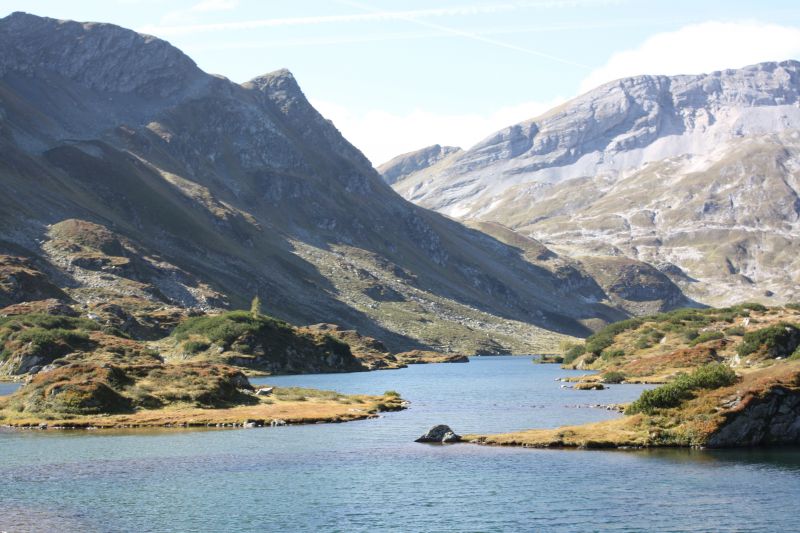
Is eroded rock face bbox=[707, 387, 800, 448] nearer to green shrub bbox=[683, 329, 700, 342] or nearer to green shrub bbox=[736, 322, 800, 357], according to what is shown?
green shrub bbox=[736, 322, 800, 357]

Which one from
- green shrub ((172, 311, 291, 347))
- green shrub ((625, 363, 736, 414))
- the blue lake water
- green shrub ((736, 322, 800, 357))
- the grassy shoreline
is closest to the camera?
the blue lake water

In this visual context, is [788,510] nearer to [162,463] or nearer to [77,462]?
[162,463]

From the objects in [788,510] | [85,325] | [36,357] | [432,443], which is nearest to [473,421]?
[432,443]

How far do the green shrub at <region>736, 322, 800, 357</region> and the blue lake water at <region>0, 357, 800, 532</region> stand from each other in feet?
212

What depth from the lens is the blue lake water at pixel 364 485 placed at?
51656 mm

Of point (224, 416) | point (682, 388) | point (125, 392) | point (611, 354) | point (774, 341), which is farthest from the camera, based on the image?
point (611, 354)

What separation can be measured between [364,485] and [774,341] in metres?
99.1

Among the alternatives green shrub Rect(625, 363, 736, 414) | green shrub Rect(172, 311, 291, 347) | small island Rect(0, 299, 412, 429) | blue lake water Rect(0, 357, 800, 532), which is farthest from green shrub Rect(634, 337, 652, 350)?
green shrub Rect(625, 363, 736, 414)

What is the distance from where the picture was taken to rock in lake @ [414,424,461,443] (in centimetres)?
8244

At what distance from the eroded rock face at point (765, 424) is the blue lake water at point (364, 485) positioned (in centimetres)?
292

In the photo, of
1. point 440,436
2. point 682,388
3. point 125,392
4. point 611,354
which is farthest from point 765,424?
point 611,354

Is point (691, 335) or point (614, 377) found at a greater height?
point (691, 335)

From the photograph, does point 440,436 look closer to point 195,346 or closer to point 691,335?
point 691,335

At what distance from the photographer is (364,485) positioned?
62.5 meters
